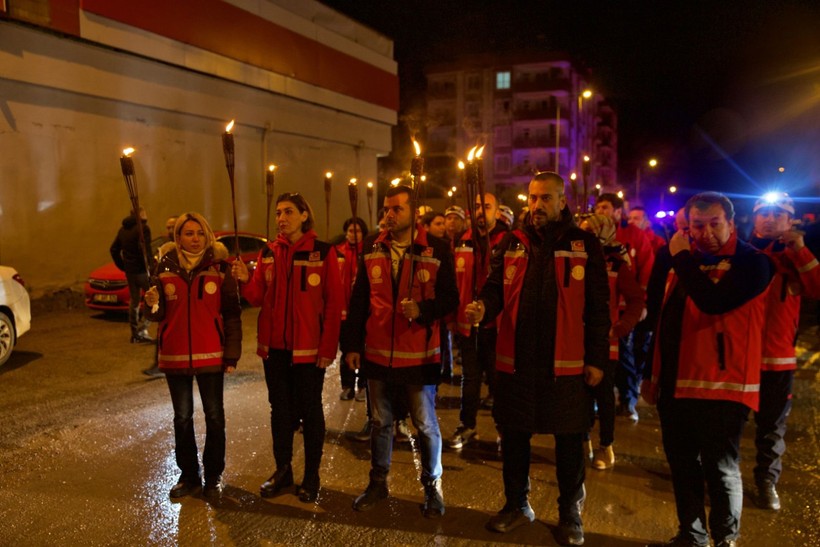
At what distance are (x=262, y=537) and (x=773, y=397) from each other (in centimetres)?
387

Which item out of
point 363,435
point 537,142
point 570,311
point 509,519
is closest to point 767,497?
point 509,519

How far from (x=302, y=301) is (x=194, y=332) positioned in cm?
81

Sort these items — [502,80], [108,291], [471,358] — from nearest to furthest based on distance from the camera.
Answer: [471,358], [108,291], [502,80]

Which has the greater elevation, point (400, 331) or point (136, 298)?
point (400, 331)

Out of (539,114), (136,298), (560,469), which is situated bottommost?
(560,469)

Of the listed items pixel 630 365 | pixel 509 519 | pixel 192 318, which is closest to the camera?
pixel 509 519

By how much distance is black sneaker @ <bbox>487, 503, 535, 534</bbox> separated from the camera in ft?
13.5

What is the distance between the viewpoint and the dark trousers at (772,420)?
4.66m

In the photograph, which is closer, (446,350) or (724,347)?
(724,347)

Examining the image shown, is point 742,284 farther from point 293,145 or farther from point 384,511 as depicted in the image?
point 293,145

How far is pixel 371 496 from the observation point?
14.8ft

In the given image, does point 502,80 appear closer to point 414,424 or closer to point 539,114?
point 539,114

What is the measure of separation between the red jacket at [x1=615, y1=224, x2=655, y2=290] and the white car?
810cm

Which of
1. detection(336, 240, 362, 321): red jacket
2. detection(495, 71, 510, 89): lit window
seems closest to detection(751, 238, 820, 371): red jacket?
detection(336, 240, 362, 321): red jacket
